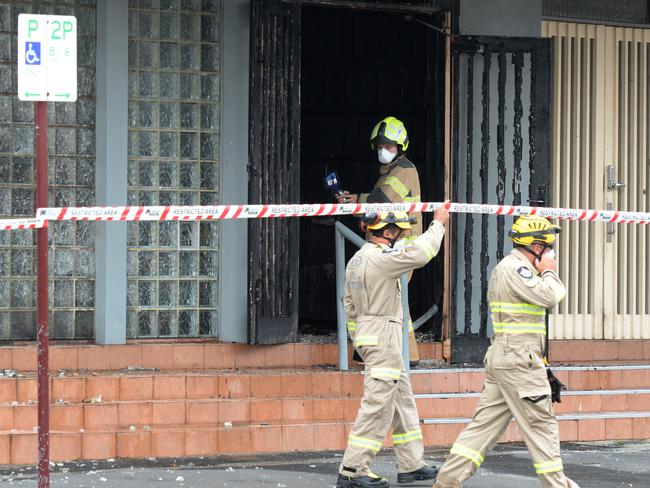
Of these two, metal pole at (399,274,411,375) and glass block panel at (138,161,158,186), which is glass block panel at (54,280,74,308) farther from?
metal pole at (399,274,411,375)

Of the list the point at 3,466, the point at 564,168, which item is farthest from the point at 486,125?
the point at 3,466

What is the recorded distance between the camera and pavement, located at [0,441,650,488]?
342 inches

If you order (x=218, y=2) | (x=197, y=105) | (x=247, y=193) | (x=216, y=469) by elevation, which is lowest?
(x=216, y=469)

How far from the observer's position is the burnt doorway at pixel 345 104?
12867 mm

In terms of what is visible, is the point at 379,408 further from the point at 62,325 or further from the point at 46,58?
the point at 62,325

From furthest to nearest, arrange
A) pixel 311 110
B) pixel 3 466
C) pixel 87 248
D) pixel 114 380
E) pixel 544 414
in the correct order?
pixel 311 110
pixel 87 248
pixel 114 380
pixel 3 466
pixel 544 414

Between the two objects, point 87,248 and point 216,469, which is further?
point 87,248

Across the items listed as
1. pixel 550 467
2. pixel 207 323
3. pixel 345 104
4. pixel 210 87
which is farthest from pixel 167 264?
pixel 550 467

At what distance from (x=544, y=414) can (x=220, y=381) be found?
9.36 feet

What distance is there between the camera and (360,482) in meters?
8.50

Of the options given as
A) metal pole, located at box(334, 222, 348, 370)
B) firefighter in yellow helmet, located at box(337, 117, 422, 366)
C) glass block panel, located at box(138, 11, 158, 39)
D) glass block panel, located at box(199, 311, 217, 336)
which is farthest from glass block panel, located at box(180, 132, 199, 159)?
firefighter in yellow helmet, located at box(337, 117, 422, 366)

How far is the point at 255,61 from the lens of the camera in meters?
10.6

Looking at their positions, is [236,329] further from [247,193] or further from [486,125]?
[486,125]

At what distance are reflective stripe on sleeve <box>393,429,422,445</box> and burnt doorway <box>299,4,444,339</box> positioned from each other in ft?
12.4
